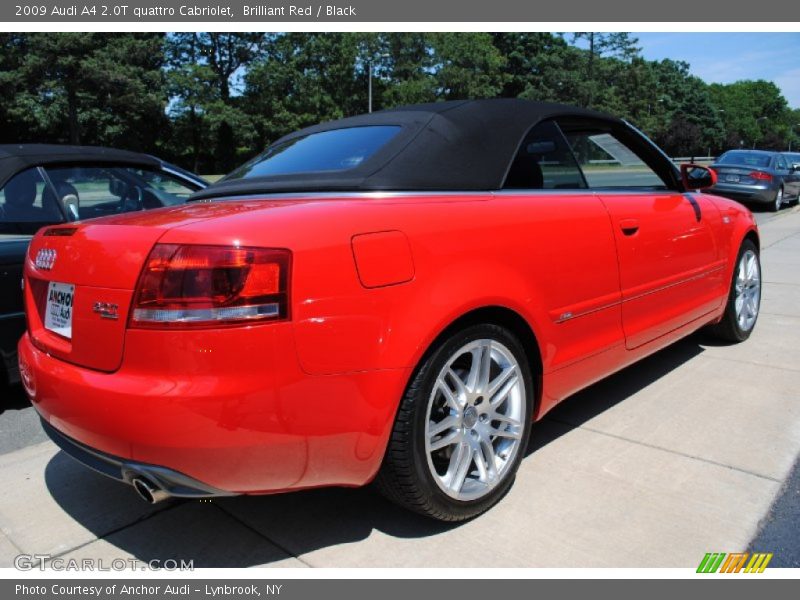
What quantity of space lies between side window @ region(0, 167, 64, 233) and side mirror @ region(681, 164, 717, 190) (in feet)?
12.8

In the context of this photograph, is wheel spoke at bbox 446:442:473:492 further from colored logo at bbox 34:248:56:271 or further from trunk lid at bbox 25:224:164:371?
colored logo at bbox 34:248:56:271

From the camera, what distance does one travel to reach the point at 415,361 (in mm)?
2141

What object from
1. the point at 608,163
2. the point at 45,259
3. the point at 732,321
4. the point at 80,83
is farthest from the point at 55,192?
the point at 80,83

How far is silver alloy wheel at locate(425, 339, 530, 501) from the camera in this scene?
237 cm

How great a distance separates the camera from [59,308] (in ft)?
7.43

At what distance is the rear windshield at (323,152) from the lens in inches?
107

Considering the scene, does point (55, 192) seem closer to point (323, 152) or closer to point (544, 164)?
point (323, 152)

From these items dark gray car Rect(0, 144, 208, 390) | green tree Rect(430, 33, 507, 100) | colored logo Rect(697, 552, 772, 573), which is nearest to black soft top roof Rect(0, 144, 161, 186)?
dark gray car Rect(0, 144, 208, 390)

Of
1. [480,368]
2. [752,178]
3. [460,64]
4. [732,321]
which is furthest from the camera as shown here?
[460,64]

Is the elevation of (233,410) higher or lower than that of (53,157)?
lower

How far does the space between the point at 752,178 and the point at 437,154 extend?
1532 centimetres

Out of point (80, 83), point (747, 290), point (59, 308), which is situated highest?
point (80, 83)
